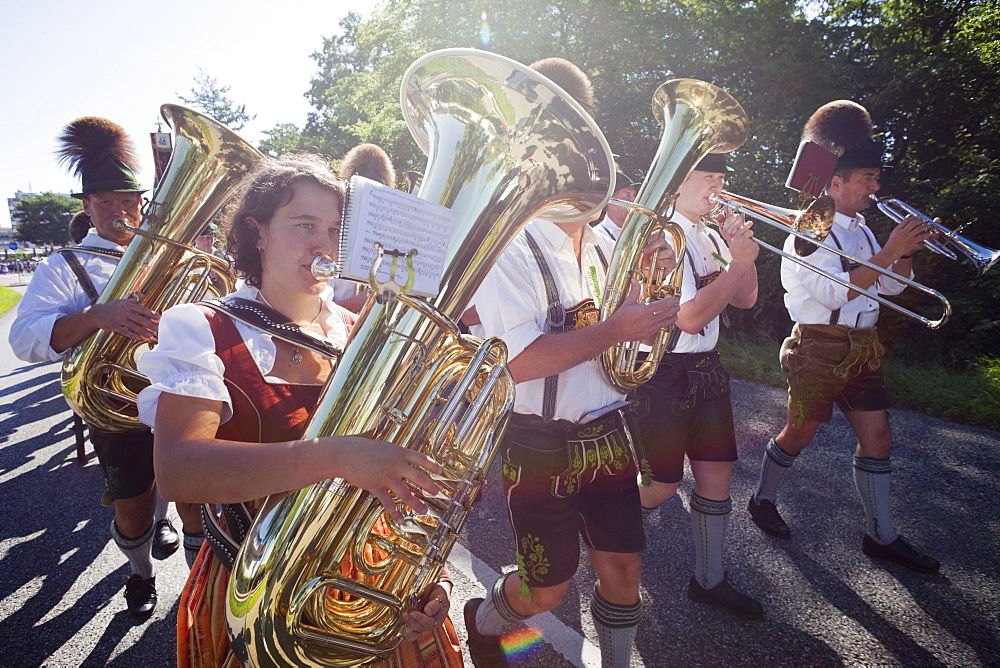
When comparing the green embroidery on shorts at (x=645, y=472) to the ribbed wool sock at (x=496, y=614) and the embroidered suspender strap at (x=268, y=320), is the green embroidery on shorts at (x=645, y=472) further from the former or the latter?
the embroidered suspender strap at (x=268, y=320)

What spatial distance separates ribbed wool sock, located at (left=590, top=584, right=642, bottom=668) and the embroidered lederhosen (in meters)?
1.23

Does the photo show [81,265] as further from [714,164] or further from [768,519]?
[768,519]

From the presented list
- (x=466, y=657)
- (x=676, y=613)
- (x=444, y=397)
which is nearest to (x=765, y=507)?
(x=676, y=613)

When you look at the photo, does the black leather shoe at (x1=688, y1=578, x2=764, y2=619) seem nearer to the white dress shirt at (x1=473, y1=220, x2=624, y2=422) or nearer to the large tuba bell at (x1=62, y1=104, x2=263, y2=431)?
the white dress shirt at (x1=473, y1=220, x2=624, y2=422)

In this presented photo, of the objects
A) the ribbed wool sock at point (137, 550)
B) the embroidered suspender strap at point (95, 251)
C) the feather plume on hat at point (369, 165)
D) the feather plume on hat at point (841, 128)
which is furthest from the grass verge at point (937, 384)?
the embroidered suspender strap at point (95, 251)

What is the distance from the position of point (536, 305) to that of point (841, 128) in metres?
2.51

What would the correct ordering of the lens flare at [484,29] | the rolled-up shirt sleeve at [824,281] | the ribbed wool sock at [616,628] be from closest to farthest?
the ribbed wool sock at [616,628]
the rolled-up shirt sleeve at [824,281]
the lens flare at [484,29]

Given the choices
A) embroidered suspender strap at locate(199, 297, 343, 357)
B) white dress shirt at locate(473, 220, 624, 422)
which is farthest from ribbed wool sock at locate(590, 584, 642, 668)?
embroidered suspender strap at locate(199, 297, 343, 357)

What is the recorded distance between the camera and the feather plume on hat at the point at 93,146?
113 inches

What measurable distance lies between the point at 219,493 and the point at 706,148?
86.8 inches

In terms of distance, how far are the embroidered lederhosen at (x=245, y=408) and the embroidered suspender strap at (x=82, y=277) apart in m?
1.85

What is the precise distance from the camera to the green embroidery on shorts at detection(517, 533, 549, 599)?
1857mm

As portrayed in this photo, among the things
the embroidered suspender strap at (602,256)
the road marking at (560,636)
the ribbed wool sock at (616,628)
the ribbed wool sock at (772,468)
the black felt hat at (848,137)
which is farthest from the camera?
the ribbed wool sock at (772,468)

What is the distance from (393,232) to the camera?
1033 millimetres
